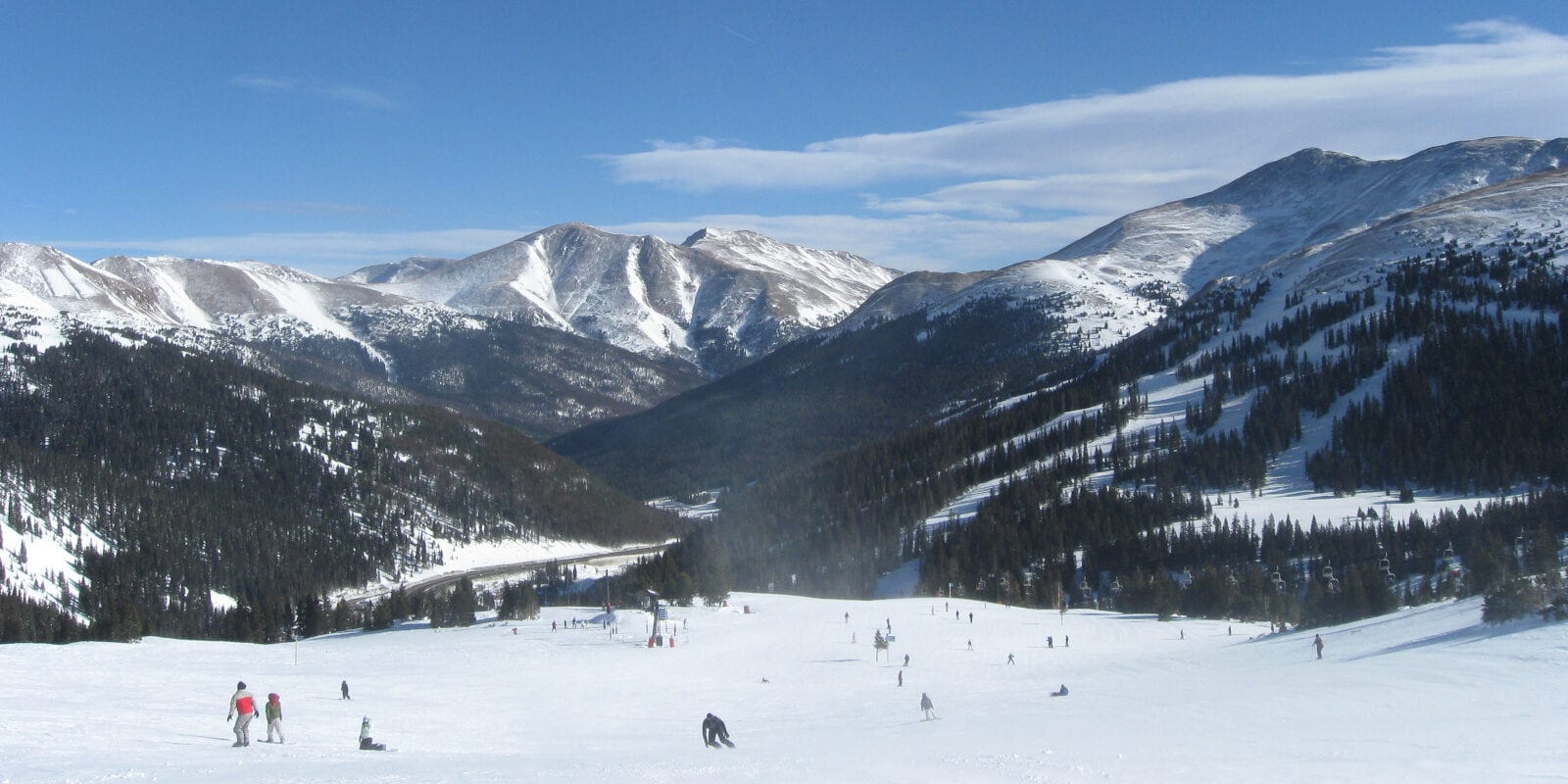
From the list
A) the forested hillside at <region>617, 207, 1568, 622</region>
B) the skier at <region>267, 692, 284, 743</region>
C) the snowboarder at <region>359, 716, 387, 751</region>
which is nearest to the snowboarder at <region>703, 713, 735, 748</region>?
the snowboarder at <region>359, 716, 387, 751</region>

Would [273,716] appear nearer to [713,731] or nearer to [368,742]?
[368,742]

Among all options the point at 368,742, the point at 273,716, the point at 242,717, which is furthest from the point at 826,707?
the point at 242,717

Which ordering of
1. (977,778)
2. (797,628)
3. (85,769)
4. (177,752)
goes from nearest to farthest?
(85,769), (977,778), (177,752), (797,628)

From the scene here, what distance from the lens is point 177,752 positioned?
109 feet

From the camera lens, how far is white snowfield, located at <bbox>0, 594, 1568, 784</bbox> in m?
31.1

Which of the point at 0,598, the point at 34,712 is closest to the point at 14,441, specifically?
the point at 0,598

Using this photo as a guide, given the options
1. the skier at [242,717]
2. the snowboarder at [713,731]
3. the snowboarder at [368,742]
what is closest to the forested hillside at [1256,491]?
the snowboarder at [713,731]

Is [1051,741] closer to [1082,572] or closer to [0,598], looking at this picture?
[1082,572]

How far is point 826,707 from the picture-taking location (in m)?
53.7

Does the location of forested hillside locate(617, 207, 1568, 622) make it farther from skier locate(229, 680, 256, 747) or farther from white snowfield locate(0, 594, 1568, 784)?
skier locate(229, 680, 256, 747)

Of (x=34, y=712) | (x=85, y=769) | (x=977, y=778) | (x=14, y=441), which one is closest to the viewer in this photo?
(x=85, y=769)

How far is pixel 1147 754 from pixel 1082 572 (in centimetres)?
9974

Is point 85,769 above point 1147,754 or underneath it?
above

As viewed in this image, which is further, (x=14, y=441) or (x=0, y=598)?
(x=14, y=441)
